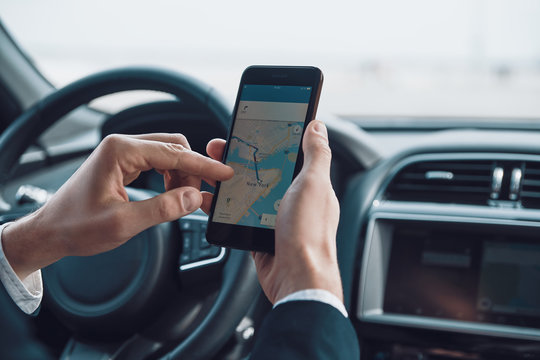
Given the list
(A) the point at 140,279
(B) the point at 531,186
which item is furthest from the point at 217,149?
(B) the point at 531,186

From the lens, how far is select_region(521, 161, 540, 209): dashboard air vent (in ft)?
4.55

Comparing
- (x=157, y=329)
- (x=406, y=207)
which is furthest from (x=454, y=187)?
(x=157, y=329)

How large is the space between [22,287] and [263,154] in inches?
18.7


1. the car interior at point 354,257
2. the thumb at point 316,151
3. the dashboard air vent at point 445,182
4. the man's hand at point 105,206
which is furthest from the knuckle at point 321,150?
the dashboard air vent at point 445,182

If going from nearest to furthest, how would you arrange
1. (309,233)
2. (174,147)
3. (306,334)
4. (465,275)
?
1. (306,334)
2. (309,233)
3. (174,147)
4. (465,275)

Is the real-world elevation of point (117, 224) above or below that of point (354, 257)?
above

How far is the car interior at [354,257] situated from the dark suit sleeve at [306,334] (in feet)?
1.06

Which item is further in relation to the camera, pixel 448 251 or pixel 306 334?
pixel 448 251

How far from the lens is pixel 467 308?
134 cm

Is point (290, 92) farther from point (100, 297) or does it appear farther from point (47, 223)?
point (100, 297)

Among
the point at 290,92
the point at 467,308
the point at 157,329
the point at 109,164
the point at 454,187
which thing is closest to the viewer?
the point at 109,164

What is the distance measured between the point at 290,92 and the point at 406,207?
1.94 ft

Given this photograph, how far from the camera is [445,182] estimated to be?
1482 mm

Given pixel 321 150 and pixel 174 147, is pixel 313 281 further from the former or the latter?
pixel 174 147
